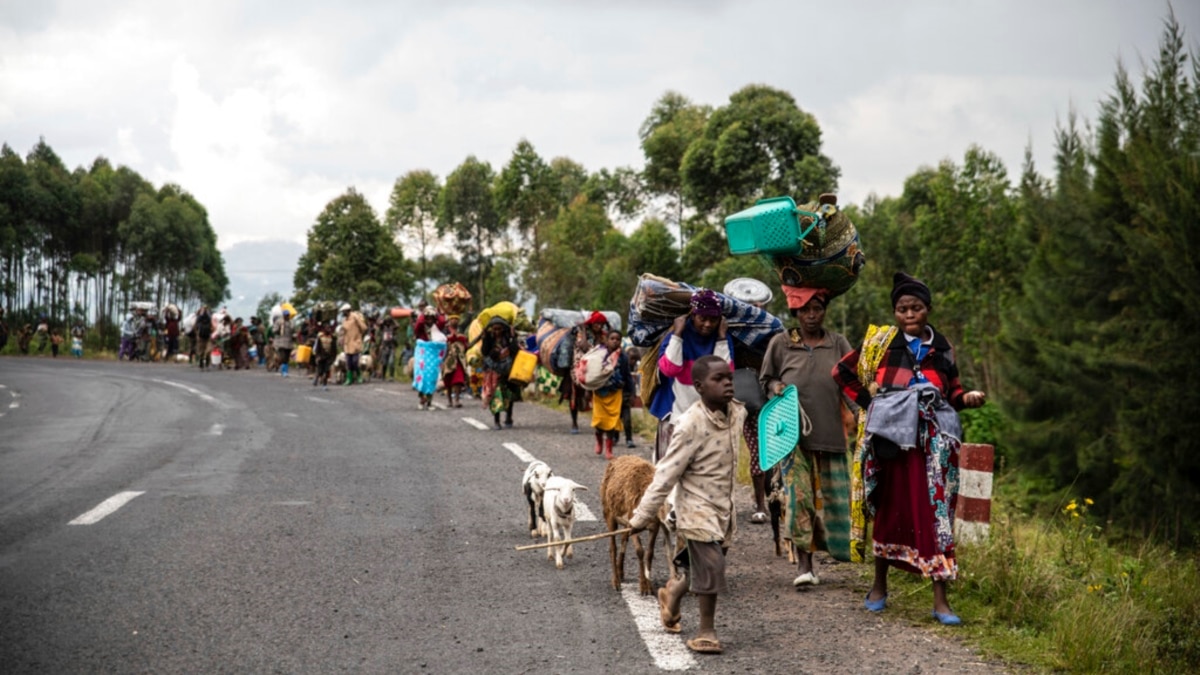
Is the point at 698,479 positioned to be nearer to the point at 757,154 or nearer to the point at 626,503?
the point at 626,503

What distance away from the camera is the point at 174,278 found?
244 feet

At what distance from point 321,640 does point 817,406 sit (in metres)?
3.45

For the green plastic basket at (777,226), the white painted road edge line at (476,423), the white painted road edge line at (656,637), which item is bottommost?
the white painted road edge line at (656,637)

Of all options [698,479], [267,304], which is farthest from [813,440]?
[267,304]

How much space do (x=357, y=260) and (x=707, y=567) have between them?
2050 inches

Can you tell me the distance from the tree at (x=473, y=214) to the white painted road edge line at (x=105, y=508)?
48.9 metres

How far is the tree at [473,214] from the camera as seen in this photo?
6138 cm

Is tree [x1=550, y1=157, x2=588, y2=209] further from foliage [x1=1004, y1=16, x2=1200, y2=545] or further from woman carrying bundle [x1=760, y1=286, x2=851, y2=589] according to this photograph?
woman carrying bundle [x1=760, y1=286, x2=851, y2=589]

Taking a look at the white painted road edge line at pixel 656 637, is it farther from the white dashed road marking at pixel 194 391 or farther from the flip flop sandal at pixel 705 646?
the white dashed road marking at pixel 194 391

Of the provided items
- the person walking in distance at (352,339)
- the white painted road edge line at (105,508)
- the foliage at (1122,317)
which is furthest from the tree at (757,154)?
the white painted road edge line at (105,508)

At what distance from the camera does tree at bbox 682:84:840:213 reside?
3888 centimetres

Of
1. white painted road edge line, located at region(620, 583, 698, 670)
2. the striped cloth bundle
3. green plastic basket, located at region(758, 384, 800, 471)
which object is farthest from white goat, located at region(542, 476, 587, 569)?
green plastic basket, located at region(758, 384, 800, 471)

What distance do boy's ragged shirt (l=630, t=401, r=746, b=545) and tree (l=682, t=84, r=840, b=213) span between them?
3308 cm

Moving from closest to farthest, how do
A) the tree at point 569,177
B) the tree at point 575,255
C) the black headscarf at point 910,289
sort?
the black headscarf at point 910,289 → the tree at point 575,255 → the tree at point 569,177
